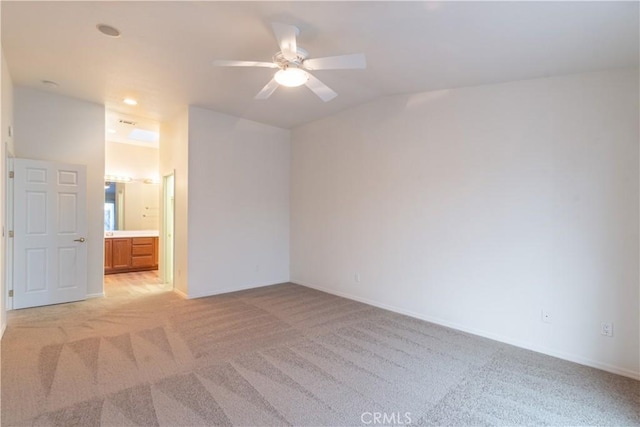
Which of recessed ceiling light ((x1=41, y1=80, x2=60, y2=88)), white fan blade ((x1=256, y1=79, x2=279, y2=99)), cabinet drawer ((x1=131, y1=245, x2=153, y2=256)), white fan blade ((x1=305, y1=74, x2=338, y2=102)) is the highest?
recessed ceiling light ((x1=41, y1=80, x2=60, y2=88))

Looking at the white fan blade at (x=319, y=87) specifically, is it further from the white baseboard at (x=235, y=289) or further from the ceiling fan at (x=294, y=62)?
the white baseboard at (x=235, y=289)

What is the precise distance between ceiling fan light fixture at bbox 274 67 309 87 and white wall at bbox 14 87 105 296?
3.58 metres

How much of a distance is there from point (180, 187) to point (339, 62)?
138 inches

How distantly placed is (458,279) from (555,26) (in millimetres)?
2485

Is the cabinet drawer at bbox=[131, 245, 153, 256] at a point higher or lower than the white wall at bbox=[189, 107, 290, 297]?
lower

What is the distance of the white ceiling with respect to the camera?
2225mm

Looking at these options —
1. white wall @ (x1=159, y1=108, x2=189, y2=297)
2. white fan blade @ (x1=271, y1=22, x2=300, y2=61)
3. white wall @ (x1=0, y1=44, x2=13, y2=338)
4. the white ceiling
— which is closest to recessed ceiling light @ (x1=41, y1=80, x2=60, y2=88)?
the white ceiling

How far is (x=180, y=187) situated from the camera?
4.91m

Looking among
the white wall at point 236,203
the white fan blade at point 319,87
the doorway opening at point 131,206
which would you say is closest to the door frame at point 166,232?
the doorway opening at point 131,206

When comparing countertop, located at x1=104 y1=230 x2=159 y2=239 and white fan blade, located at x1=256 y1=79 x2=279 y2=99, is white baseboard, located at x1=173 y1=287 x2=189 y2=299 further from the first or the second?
white fan blade, located at x1=256 y1=79 x2=279 y2=99

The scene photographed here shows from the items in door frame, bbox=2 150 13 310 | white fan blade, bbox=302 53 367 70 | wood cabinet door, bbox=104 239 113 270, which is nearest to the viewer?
white fan blade, bbox=302 53 367 70

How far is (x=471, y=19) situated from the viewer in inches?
89.4

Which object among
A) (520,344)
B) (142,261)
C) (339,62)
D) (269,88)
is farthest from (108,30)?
(142,261)

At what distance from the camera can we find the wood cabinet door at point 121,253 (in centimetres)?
648
